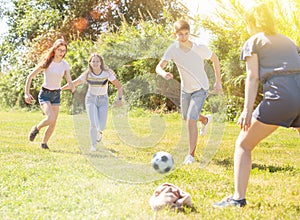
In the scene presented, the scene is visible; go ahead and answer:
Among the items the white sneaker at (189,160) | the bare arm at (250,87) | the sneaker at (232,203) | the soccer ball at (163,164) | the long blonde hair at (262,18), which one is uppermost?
the long blonde hair at (262,18)

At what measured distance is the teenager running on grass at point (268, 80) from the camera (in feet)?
12.4

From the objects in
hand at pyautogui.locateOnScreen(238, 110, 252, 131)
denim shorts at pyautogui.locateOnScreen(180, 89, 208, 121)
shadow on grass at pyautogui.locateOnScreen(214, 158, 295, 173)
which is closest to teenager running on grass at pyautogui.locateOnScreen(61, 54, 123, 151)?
denim shorts at pyautogui.locateOnScreen(180, 89, 208, 121)

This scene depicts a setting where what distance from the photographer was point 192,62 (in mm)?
6355

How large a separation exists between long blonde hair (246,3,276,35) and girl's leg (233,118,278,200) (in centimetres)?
69

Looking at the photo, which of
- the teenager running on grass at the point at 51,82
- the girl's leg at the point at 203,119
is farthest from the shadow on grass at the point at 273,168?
the teenager running on grass at the point at 51,82

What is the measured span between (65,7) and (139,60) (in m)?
14.3

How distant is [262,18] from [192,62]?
2545 millimetres

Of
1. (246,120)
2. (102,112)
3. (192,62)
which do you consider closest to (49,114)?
(102,112)

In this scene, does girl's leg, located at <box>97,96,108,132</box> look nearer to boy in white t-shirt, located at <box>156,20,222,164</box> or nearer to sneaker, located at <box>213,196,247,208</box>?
boy in white t-shirt, located at <box>156,20,222,164</box>

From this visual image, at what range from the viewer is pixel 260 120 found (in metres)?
3.81

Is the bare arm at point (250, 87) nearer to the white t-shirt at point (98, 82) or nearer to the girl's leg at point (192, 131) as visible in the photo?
the girl's leg at point (192, 131)

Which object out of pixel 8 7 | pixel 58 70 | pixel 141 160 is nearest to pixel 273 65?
pixel 141 160

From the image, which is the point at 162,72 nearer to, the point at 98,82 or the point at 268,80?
the point at 268,80

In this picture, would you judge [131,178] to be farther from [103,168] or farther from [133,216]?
[133,216]
